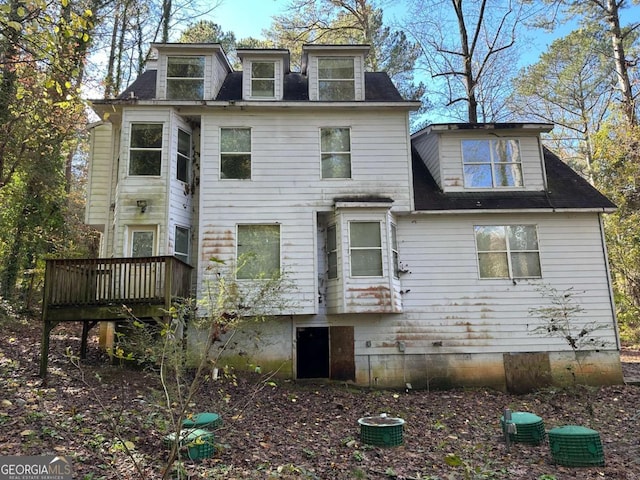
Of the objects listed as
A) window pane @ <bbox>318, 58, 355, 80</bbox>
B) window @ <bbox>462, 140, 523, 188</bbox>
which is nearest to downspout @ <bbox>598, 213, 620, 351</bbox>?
window @ <bbox>462, 140, 523, 188</bbox>

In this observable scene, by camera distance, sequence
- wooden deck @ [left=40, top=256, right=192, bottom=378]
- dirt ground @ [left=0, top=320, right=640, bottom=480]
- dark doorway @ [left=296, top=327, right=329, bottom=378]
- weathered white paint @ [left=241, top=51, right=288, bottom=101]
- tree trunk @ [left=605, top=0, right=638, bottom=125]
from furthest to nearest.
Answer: tree trunk @ [left=605, top=0, right=638, bottom=125] → weathered white paint @ [left=241, top=51, right=288, bottom=101] → dark doorway @ [left=296, top=327, right=329, bottom=378] → wooden deck @ [left=40, top=256, right=192, bottom=378] → dirt ground @ [left=0, top=320, right=640, bottom=480]

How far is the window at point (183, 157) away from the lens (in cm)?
1134

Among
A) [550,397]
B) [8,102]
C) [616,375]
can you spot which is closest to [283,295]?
[550,397]

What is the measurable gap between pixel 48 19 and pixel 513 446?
8.86 metres

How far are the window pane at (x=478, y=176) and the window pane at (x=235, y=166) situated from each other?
6.20 metres

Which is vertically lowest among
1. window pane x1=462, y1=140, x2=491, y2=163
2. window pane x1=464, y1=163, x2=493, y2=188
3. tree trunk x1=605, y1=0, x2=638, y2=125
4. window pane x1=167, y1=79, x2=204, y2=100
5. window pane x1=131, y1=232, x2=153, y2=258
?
window pane x1=131, y1=232, x2=153, y2=258

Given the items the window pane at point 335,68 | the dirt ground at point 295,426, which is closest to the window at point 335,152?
the window pane at point 335,68

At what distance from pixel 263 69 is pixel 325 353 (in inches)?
327

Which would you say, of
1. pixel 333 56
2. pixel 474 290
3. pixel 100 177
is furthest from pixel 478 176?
pixel 100 177

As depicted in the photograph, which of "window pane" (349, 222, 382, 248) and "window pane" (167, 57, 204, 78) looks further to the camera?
"window pane" (167, 57, 204, 78)

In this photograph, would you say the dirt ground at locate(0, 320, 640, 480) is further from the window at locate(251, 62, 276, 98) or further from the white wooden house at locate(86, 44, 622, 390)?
the window at locate(251, 62, 276, 98)

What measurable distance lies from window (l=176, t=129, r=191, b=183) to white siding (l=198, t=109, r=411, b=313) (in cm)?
62

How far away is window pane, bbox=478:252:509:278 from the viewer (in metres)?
11.4

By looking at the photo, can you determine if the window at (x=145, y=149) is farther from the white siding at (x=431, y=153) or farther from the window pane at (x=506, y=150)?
the window pane at (x=506, y=150)
